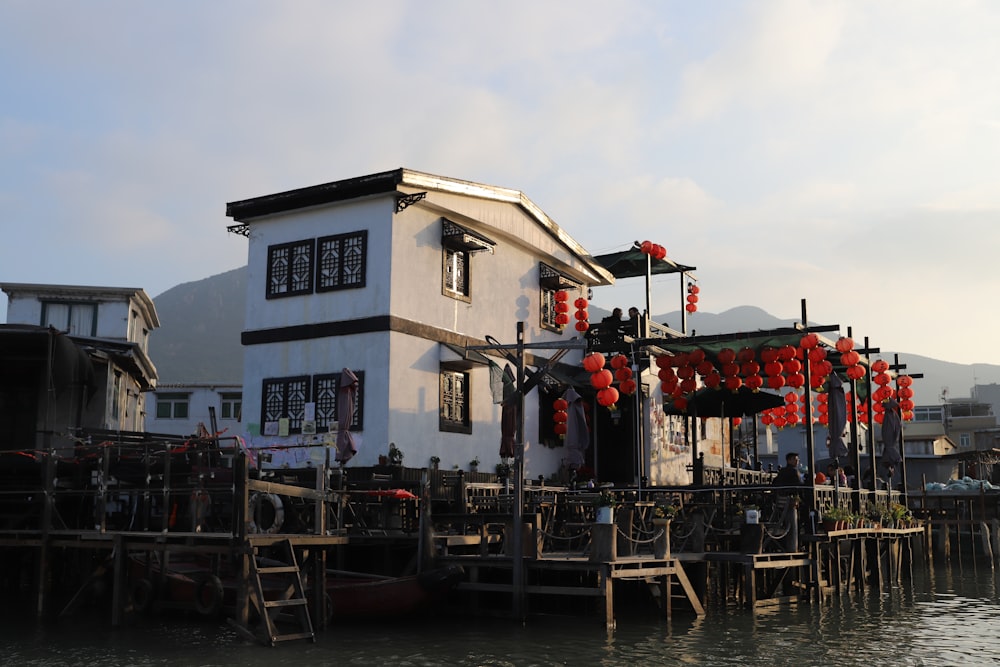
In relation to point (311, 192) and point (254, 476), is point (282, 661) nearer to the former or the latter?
point (254, 476)

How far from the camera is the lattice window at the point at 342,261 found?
24.5 m

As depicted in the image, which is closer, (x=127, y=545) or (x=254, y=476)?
(x=127, y=545)

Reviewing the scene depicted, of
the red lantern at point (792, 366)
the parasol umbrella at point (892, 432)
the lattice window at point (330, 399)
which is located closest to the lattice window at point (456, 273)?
the lattice window at point (330, 399)

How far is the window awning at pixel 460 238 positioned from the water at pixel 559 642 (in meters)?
10.7

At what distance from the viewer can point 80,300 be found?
33.5m

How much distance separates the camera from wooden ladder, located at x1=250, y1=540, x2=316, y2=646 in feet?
49.3

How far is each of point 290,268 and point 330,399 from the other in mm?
3910

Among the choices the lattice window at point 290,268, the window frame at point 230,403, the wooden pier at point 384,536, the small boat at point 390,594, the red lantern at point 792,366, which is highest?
the lattice window at point 290,268

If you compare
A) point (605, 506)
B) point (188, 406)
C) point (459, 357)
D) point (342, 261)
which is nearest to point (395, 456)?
point (459, 357)

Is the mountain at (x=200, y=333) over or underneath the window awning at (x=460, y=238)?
over

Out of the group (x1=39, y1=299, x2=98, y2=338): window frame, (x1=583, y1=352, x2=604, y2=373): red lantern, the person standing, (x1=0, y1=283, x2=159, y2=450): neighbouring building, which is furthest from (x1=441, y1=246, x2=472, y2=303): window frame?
(x1=39, y1=299, x2=98, y2=338): window frame

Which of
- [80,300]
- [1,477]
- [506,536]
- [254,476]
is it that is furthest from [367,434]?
[80,300]

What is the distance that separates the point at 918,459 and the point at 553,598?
37.0m

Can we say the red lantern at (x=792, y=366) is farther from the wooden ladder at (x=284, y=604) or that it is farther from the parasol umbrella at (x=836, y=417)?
the wooden ladder at (x=284, y=604)
